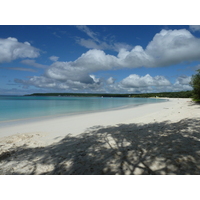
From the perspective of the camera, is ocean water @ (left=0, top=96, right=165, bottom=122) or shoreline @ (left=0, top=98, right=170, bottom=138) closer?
shoreline @ (left=0, top=98, right=170, bottom=138)

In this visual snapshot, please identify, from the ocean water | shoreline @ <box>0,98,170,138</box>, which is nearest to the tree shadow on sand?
shoreline @ <box>0,98,170,138</box>

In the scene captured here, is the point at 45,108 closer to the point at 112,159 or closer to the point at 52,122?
the point at 52,122

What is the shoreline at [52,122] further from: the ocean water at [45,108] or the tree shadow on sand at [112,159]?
the ocean water at [45,108]

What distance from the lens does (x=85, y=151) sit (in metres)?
5.26

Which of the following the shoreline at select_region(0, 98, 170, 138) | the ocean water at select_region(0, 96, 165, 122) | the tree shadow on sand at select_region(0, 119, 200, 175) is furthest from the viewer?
the ocean water at select_region(0, 96, 165, 122)

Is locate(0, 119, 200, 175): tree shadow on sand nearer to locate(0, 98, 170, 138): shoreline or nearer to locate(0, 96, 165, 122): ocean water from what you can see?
locate(0, 98, 170, 138): shoreline

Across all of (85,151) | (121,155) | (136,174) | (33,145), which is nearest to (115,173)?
(136,174)

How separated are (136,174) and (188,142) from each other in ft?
11.6

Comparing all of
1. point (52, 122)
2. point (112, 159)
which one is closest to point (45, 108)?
point (52, 122)

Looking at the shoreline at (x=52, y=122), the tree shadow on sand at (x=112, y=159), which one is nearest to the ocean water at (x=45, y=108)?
the shoreline at (x=52, y=122)

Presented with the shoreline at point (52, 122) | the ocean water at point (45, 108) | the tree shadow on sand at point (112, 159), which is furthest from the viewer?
the ocean water at point (45, 108)

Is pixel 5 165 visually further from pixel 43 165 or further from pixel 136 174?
pixel 136 174

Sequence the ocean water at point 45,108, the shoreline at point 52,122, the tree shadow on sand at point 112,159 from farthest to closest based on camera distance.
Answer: the ocean water at point 45,108, the shoreline at point 52,122, the tree shadow on sand at point 112,159

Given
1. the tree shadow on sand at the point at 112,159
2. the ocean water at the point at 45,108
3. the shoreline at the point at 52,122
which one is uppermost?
the tree shadow on sand at the point at 112,159
